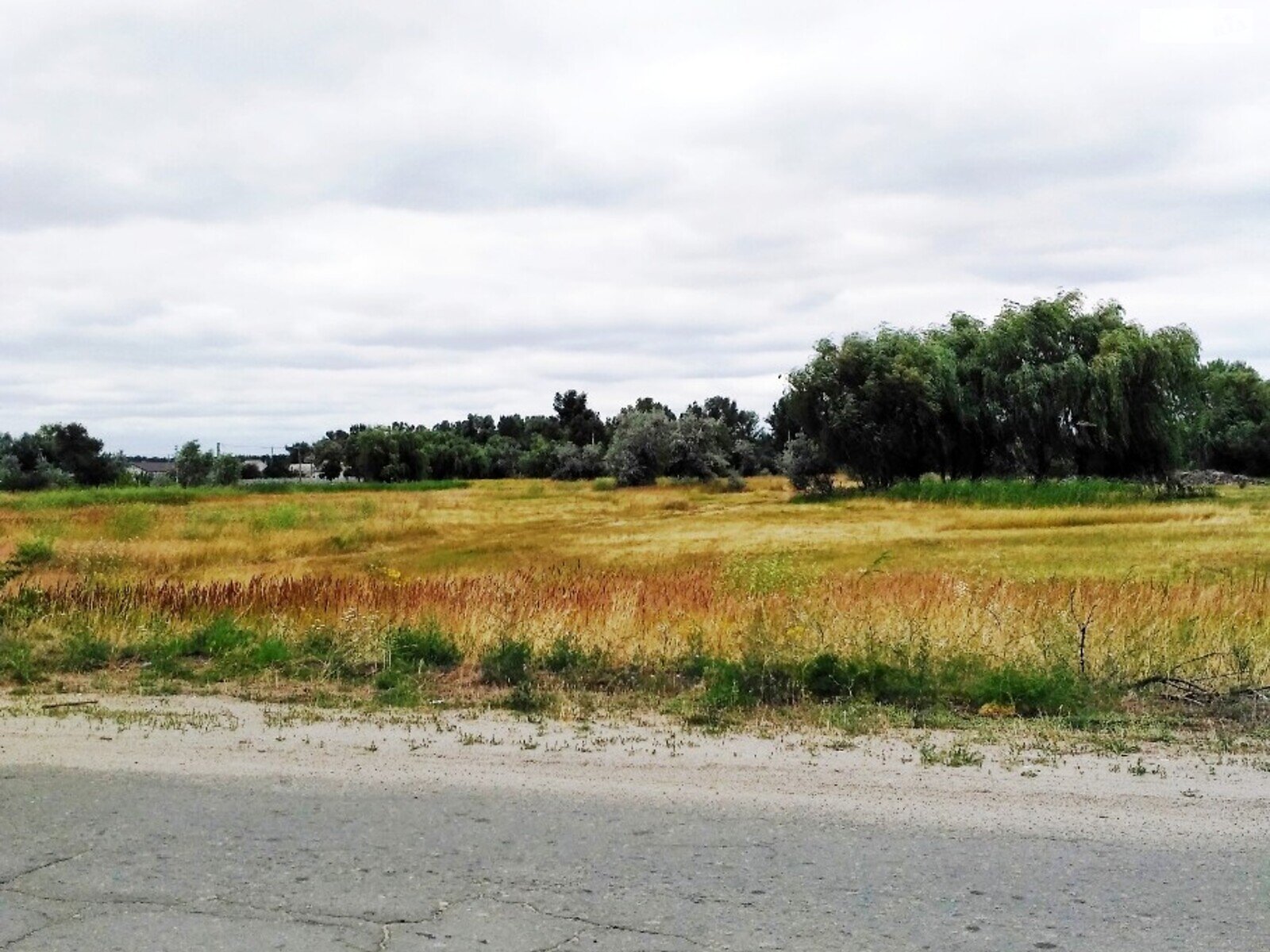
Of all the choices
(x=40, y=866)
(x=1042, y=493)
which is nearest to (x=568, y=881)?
(x=40, y=866)

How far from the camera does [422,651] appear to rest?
10.9 meters

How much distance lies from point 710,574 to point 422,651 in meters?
7.07

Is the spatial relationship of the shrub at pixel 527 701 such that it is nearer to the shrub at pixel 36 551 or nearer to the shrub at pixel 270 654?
the shrub at pixel 270 654

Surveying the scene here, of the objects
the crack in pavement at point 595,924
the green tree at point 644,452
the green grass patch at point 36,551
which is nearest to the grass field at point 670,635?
the crack in pavement at point 595,924

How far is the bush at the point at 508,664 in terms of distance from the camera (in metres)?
10.1

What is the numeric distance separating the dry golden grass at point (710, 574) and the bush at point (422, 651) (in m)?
0.24

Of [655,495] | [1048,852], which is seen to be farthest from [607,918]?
[655,495]

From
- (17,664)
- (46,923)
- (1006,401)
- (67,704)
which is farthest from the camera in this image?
(1006,401)

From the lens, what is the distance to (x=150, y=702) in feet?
30.6

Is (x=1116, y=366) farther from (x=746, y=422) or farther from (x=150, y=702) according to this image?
(x=746, y=422)

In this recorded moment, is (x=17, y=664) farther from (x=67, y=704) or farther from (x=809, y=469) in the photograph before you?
(x=809, y=469)

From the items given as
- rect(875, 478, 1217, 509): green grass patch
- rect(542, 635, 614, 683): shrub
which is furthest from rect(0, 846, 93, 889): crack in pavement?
rect(875, 478, 1217, 509): green grass patch

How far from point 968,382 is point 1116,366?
9.74 metres

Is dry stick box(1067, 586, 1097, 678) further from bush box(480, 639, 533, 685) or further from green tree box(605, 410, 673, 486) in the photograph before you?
green tree box(605, 410, 673, 486)
